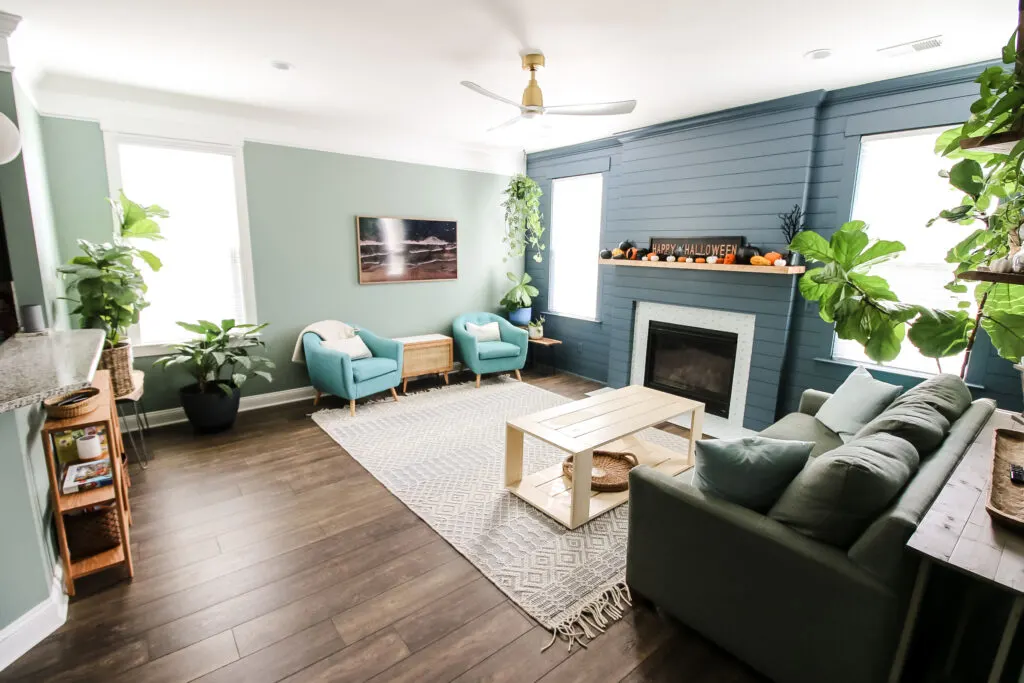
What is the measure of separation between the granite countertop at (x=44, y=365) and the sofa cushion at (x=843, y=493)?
2.41m

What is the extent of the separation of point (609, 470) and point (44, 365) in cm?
286

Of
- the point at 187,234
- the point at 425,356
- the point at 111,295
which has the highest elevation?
the point at 187,234

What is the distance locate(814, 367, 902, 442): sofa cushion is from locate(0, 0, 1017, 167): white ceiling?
1896 mm

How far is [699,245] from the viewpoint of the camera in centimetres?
422

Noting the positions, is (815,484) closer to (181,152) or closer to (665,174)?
(665,174)

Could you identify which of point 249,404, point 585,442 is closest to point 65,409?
point 585,442

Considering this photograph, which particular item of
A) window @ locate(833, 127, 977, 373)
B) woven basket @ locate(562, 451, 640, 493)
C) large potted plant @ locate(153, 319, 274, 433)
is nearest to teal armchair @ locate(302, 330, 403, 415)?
large potted plant @ locate(153, 319, 274, 433)

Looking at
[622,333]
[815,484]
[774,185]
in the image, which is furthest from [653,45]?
[622,333]

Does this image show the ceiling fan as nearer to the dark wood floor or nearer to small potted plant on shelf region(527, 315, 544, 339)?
the dark wood floor

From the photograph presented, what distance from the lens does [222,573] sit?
7.51ft

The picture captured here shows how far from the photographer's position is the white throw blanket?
462 centimetres


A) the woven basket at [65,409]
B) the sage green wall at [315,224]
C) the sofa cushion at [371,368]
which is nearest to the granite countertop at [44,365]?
the woven basket at [65,409]

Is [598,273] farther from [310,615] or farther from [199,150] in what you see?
[310,615]

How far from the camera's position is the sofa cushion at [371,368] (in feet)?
14.2
